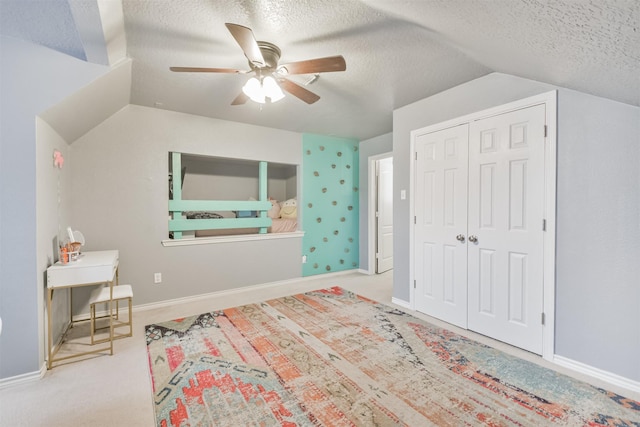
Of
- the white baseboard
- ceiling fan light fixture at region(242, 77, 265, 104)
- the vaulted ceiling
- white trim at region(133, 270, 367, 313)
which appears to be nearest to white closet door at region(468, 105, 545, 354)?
the vaulted ceiling

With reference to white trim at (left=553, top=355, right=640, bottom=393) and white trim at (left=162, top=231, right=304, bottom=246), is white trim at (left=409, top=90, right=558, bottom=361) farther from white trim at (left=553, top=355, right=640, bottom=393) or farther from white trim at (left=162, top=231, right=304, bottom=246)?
white trim at (left=162, top=231, right=304, bottom=246)

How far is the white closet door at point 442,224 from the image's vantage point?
2.75 metres

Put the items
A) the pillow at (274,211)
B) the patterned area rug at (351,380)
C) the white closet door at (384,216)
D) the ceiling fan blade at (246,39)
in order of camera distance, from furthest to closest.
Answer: the white closet door at (384,216), the pillow at (274,211), the patterned area rug at (351,380), the ceiling fan blade at (246,39)

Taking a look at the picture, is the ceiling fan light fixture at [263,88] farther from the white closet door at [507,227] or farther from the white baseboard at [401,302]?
the white baseboard at [401,302]

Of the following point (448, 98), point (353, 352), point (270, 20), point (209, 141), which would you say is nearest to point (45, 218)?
point (209, 141)

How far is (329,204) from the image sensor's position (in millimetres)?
4797

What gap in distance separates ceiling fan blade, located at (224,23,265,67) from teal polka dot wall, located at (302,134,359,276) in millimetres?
2739

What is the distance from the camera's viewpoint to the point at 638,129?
178 centimetres

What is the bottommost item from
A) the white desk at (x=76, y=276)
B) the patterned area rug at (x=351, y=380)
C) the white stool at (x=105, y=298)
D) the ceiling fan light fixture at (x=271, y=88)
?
the patterned area rug at (x=351, y=380)

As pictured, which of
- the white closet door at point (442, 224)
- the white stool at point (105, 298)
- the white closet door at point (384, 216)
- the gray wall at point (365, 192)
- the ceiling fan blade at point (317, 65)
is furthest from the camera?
the white closet door at point (384, 216)

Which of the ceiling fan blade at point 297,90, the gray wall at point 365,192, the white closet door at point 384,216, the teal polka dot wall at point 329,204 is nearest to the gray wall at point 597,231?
the ceiling fan blade at point 297,90

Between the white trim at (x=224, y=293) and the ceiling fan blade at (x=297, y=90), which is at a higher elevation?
the ceiling fan blade at (x=297, y=90)

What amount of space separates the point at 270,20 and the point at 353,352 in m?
2.51

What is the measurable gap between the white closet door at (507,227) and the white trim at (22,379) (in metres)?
3.49
